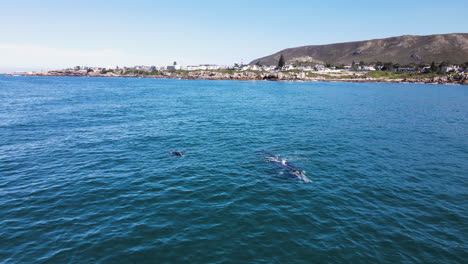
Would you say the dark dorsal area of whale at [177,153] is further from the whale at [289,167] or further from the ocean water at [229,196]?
the whale at [289,167]

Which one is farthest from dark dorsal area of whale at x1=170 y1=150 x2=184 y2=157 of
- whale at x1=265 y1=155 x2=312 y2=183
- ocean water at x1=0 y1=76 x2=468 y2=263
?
whale at x1=265 y1=155 x2=312 y2=183

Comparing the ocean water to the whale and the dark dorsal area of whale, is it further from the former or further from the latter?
the dark dorsal area of whale

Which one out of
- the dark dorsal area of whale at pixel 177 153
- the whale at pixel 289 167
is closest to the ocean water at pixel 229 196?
the whale at pixel 289 167

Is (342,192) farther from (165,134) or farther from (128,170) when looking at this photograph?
(165,134)

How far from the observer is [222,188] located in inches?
873

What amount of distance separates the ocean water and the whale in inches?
23.5

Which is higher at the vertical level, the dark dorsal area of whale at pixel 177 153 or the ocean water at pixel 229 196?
the dark dorsal area of whale at pixel 177 153

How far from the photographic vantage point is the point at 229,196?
20.8 m

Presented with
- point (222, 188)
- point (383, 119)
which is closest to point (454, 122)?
point (383, 119)

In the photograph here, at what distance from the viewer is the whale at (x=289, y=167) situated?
2456 centimetres

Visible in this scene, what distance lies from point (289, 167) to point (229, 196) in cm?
930

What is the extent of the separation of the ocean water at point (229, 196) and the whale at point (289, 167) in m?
0.60

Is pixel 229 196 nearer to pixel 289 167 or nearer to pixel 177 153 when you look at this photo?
pixel 289 167

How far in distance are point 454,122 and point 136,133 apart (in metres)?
68.5
